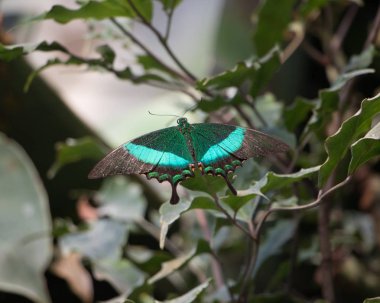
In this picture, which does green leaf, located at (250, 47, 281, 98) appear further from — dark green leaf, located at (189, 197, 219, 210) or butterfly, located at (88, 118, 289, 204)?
dark green leaf, located at (189, 197, 219, 210)

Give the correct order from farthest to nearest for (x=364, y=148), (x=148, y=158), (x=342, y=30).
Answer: (x=342, y=30), (x=148, y=158), (x=364, y=148)

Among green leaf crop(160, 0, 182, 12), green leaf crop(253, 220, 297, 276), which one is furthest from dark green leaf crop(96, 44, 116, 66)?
green leaf crop(253, 220, 297, 276)

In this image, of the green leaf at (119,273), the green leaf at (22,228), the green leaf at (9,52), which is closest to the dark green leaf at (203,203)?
the green leaf at (9,52)

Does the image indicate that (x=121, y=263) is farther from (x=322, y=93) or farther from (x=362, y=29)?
(x=362, y=29)

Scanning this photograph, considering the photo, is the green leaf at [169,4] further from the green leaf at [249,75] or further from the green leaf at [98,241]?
the green leaf at [98,241]

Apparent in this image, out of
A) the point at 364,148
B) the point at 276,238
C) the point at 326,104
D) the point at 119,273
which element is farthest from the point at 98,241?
the point at 364,148

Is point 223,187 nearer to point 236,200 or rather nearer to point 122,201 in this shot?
point 236,200
